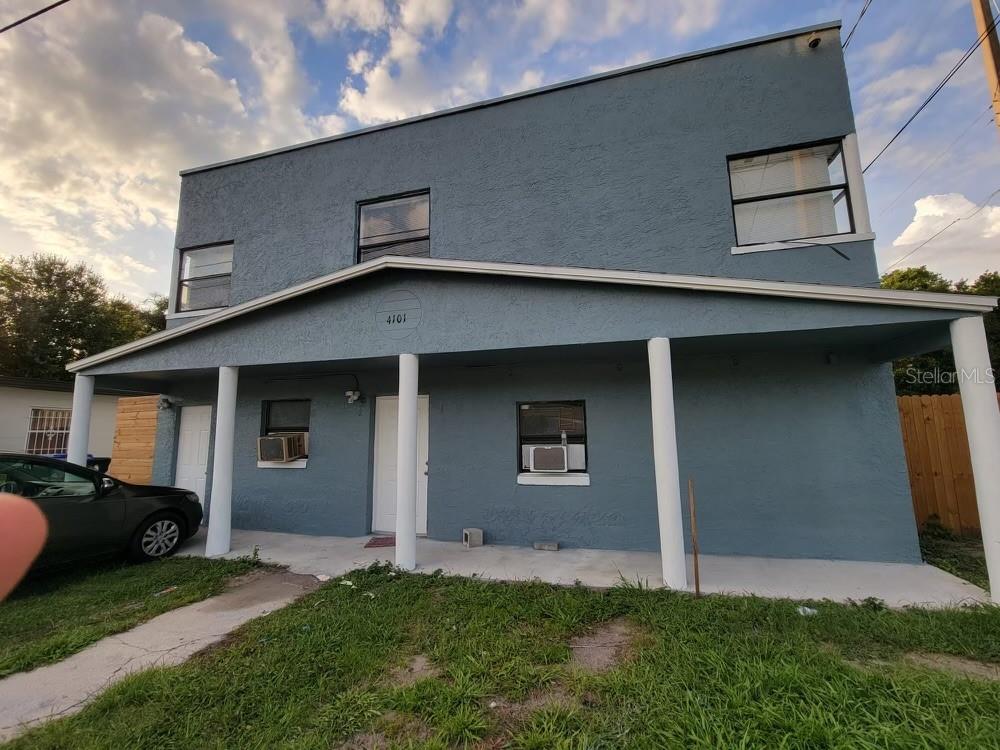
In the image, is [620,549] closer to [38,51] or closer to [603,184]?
[603,184]

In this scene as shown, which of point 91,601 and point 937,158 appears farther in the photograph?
point 937,158

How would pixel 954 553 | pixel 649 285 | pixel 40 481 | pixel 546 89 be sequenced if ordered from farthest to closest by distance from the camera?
pixel 546 89 < pixel 954 553 < pixel 40 481 < pixel 649 285

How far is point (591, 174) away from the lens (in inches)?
260

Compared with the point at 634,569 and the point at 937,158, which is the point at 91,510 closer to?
the point at 634,569

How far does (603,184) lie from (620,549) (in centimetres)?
525

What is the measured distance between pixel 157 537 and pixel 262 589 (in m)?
2.32

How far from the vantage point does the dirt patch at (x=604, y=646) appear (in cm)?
318

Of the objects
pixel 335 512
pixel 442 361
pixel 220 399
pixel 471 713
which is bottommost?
pixel 471 713

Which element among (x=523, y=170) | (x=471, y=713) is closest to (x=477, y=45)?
(x=523, y=170)

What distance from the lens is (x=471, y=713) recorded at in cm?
263

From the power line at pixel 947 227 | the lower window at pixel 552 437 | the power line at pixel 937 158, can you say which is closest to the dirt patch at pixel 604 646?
the lower window at pixel 552 437

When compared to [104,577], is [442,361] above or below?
above

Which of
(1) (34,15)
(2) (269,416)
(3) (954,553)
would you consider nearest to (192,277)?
(2) (269,416)

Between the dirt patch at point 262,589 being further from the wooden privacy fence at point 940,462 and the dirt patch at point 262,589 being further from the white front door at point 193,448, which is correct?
the wooden privacy fence at point 940,462
